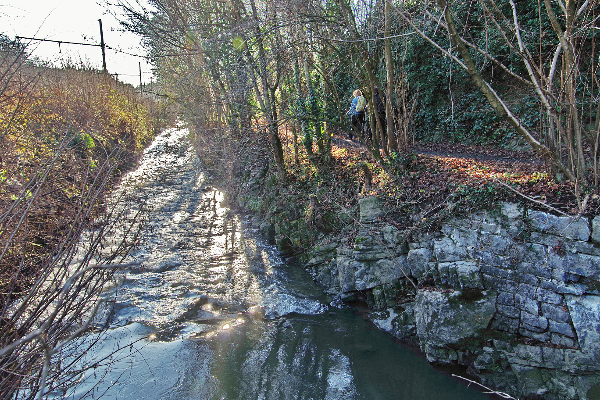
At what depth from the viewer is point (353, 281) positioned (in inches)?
288

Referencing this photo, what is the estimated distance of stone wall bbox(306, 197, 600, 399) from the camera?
4.90 metres

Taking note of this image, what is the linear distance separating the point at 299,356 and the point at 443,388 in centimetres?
222

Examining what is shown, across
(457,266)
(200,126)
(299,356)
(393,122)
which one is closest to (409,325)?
(457,266)

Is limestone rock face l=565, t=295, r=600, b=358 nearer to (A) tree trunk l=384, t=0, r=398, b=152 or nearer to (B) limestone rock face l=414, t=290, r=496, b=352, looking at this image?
(B) limestone rock face l=414, t=290, r=496, b=352

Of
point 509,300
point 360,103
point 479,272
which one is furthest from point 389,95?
point 509,300

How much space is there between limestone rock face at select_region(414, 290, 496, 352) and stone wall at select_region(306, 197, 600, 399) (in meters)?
0.01

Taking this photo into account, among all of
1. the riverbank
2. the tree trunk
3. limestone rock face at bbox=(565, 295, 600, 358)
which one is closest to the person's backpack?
the tree trunk

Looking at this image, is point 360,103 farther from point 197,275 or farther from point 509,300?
point 509,300

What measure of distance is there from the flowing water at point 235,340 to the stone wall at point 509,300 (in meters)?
0.54

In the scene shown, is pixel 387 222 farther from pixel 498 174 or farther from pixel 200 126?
pixel 200 126

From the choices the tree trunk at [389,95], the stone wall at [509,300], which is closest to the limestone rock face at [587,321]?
the stone wall at [509,300]

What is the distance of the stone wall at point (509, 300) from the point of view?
490 centimetres

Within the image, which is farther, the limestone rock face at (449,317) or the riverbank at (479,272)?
the limestone rock face at (449,317)

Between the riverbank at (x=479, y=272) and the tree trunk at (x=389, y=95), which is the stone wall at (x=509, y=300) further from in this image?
the tree trunk at (x=389, y=95)
